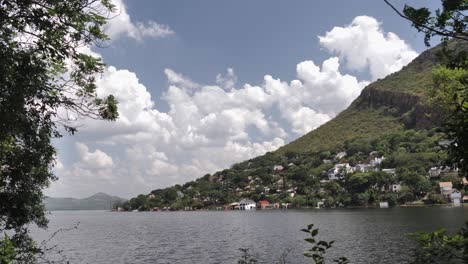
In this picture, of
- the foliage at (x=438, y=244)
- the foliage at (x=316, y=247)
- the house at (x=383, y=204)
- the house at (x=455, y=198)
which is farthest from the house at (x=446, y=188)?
the foliage at (x=438, y=244)

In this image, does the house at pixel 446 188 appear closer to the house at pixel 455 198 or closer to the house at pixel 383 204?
the house at pixel 455 198

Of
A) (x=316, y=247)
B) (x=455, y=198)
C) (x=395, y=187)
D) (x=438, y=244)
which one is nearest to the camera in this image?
(x=438, y=244)

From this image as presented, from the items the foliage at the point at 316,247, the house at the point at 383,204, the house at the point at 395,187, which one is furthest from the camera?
the house at the point at 395,187

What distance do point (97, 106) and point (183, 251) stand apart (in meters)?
49.5

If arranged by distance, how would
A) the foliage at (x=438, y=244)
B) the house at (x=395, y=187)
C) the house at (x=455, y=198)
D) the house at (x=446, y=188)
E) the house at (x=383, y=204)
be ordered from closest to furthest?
the foliage at (x=438, y=244), the house at (x=455, y=198), the house at (x=446, y=188), the house at (x=383, y=204), the house at (x=395, y=187)

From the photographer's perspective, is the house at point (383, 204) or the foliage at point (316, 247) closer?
the foliage at point (316, 247)

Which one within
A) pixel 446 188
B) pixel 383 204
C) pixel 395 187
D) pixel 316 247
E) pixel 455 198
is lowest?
pixel 316 247

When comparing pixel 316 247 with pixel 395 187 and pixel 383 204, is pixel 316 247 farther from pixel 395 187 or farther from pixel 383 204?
pixel 395 187

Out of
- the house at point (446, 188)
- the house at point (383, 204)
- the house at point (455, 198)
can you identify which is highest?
the house at point (446, 188)

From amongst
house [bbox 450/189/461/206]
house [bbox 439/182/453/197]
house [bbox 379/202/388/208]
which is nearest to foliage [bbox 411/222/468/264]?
house [bbox 450/189/461/206]

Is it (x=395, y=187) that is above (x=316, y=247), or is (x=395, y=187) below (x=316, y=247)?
above

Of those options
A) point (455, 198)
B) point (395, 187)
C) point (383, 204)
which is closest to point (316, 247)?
point (455, 198)

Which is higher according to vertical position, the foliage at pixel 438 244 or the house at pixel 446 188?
the house at pixel 446 188

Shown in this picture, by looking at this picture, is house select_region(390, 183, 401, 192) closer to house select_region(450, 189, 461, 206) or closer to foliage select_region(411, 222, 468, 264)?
house select_region(450, 189, 461, 206)
